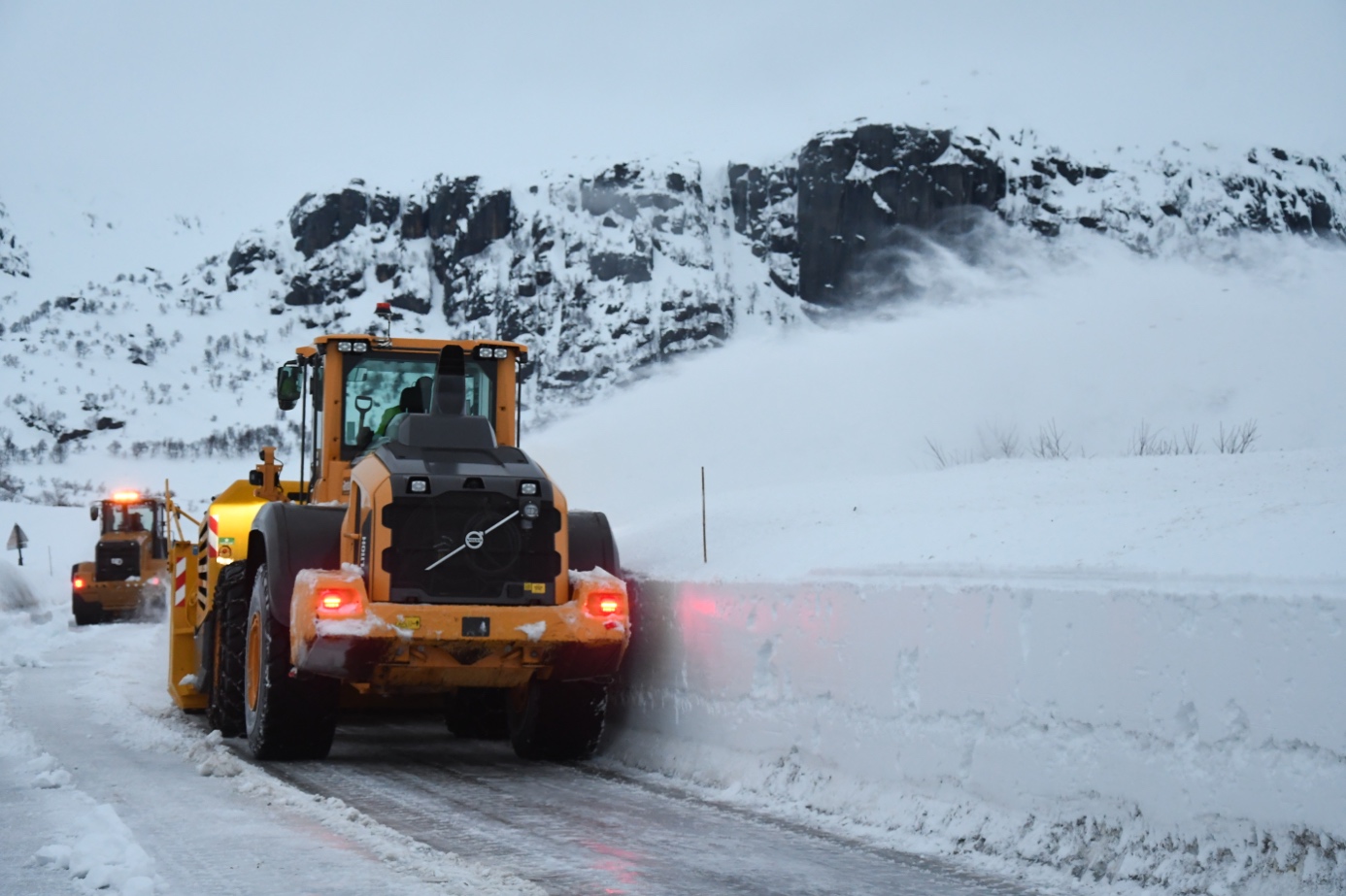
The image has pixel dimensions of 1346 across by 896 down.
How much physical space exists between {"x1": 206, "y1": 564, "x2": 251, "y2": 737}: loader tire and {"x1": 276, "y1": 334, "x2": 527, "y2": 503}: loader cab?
82cm

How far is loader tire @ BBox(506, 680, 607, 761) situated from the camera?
9.04 m

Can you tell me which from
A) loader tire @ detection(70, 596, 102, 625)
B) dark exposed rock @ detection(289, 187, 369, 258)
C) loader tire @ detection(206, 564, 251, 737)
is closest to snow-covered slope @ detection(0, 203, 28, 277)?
dark exposed rock @ detection(289, 187, 369, 258)

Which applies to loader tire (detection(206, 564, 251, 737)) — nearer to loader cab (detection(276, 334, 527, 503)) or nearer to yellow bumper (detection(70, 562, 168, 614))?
loader cab (detection(276, 334, 527, 503))

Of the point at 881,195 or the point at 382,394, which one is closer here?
the point at 382,394

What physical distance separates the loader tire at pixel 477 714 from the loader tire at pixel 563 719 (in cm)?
75

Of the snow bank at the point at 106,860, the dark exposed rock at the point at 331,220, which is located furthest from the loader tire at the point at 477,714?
the dark exposed rock at the point at 331,220

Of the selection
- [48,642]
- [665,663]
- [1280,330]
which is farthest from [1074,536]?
[1280,330]

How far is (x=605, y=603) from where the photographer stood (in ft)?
27.3

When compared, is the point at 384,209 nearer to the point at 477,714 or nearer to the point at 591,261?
the point at 591,261

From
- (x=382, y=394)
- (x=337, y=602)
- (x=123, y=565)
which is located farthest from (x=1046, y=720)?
(x=123, y=565)

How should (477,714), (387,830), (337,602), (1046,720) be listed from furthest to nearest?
(477,714) < (337,602) < (387,830) < (1046,720)

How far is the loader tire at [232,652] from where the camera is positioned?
9867 millimetres

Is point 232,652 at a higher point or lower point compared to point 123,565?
lower

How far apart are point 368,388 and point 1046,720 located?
5893 mm
